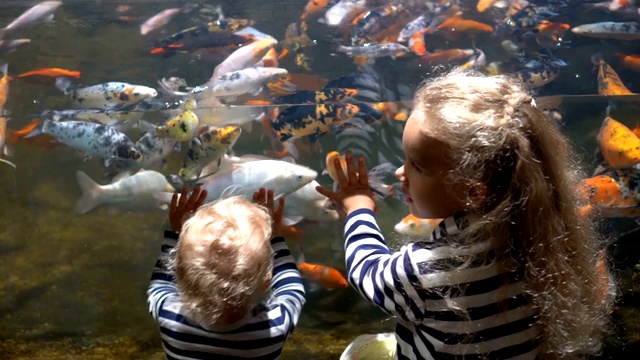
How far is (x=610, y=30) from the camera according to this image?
347 cm

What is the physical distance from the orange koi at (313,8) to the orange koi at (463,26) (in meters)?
0.70

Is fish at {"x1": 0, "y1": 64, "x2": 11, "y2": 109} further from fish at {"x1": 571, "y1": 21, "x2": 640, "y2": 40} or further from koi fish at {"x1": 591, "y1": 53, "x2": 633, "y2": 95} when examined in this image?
fish at {"x1": 571, "y1": 21, "x2": 640, "y2": 40}

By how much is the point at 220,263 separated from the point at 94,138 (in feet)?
4.93

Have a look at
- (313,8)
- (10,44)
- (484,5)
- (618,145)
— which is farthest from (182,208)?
(484,5)

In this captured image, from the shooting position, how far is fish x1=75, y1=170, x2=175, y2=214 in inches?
114

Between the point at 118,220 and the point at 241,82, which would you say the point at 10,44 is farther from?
the point at 241,82

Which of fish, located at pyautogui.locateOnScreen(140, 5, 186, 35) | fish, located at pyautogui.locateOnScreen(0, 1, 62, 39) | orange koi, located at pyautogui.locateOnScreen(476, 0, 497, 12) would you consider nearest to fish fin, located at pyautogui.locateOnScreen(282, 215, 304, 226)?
fish, located at pyautogui.locateOnScreen(140, 5, 186, 35)

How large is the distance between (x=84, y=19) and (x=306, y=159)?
1.63 m

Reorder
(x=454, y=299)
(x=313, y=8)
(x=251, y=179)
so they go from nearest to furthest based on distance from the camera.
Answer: (x=454, y=299), (x=251, y=179), (x=313, y=8)

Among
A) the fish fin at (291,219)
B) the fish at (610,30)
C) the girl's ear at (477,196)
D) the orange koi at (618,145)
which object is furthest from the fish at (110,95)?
the fish at (610,30)

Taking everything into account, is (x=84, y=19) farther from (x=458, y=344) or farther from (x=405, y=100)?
(x=458, y=344)

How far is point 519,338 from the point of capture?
1.53m

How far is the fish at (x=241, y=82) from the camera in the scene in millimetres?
2977

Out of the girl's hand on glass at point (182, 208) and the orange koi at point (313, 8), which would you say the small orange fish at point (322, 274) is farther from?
the orange koi at point (313, 8)
